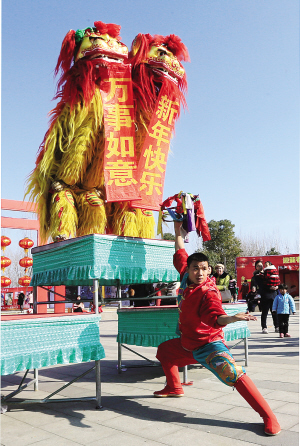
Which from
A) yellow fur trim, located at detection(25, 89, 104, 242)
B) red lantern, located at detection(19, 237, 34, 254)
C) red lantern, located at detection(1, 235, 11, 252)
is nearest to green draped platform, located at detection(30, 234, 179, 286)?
yellow fur trim, located at detection(25, 89, 104, 242)

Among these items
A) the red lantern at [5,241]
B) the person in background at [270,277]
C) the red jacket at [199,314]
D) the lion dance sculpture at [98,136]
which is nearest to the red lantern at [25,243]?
the red lantern at [5,241]

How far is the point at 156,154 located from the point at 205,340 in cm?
267

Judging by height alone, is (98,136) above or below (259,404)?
above

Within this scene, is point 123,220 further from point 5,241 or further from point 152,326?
point 5,241

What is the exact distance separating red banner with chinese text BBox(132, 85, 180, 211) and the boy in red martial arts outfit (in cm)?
168

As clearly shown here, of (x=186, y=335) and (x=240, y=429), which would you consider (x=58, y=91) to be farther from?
(x=240, y=429)

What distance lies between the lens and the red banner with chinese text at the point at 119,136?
4.61m

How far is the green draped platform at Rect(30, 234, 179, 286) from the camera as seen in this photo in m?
3.67

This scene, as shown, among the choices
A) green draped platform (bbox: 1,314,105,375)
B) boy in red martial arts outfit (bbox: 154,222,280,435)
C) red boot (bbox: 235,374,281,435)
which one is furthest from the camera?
green draped platform (bbox: 1,314,105,375)

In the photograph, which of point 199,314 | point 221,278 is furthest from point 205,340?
point 221,278

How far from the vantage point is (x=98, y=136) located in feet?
15.9

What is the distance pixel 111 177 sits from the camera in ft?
15.0

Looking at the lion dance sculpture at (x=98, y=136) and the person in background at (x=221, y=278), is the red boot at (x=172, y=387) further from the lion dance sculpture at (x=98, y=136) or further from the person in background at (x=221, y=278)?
the person in background at (x=221, y=278)

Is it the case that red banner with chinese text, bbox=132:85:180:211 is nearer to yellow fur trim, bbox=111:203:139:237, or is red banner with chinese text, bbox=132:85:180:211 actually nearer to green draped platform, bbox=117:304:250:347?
yellow fur trim, bbox=111:203:139:237
